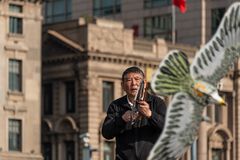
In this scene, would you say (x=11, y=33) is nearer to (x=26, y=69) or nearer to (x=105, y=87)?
(x=26, y=69)

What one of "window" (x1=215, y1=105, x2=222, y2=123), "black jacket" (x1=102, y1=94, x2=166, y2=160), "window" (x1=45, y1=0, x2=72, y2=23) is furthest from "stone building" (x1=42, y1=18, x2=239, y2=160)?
→ "black jacket" (x1=102, y1=94, x2=166, y2=160)

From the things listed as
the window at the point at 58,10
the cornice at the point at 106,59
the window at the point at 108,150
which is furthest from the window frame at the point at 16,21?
the window at the point at 58,10

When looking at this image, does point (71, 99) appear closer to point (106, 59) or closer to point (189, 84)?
point (106, 59)

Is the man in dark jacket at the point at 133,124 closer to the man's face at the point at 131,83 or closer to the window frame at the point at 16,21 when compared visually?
the man's face at the point at 131,83

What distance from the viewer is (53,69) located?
241 feet

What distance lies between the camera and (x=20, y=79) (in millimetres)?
69688

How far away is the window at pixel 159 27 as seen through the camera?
81125 mm

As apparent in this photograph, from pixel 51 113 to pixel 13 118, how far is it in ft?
17.3

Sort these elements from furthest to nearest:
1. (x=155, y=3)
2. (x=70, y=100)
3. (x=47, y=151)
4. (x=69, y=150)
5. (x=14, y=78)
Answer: (x=155, y=3)
(x=47, y=151)
(x=69, y=150)
(x=70, y=100)
(x=14, y=78)

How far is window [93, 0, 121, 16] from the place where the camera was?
8350 centimetres

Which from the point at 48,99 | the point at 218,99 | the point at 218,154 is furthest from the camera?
the point at 218,154

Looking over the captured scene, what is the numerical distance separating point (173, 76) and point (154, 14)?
242 ft

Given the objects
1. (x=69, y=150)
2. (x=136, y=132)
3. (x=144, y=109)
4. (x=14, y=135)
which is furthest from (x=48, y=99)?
(x=144, y=109)

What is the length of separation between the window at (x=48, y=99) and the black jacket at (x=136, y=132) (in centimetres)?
6468
